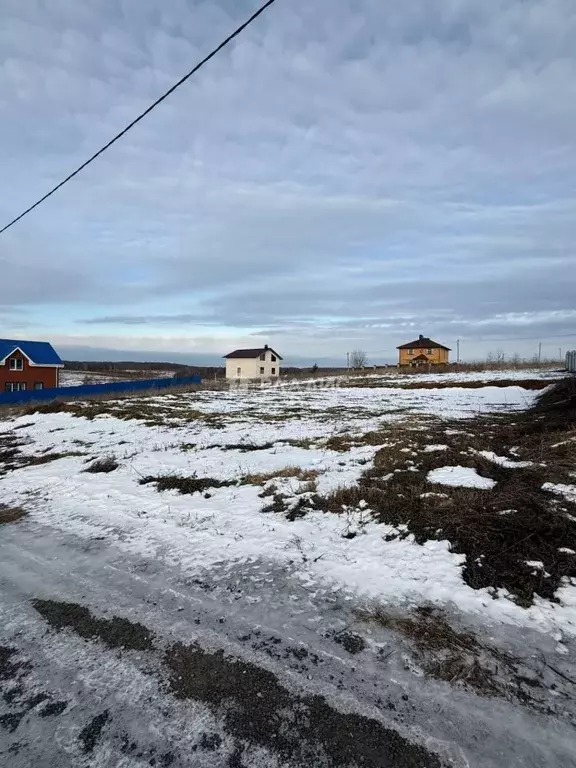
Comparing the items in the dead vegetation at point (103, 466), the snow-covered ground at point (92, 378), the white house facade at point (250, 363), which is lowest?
the dead vegetation at point (103, 466)

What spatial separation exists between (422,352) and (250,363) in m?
31.4

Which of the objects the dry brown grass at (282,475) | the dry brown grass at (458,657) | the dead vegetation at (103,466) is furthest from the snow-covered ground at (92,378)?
the dry brown grass at (458,657)

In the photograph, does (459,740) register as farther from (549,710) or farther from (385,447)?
(385,447)

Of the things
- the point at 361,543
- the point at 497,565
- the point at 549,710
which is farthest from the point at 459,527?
the point at 549,710

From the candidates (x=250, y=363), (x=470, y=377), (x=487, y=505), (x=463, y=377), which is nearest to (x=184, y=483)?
(x=487, y=505)

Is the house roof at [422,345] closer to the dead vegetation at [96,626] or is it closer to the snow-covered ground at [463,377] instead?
the snow-covered ground at [463,377]

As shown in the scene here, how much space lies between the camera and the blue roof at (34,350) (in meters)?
40.1

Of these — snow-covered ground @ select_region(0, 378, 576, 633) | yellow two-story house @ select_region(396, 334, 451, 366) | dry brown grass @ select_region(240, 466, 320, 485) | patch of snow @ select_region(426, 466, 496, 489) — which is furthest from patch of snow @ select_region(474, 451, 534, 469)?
yellow two-story house @ select_region(396, 334, 451, 366)

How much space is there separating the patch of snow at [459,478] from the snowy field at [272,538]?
3 cm

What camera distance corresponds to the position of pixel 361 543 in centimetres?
446

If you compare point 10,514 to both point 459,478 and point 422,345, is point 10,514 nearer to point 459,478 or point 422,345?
point 459,478

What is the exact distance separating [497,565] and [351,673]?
1.91 m

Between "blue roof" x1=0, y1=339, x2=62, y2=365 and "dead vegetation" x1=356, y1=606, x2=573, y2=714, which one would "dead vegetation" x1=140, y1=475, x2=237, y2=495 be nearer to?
"dead vegetation" x1=356, y1=606, x2=573, y2=714

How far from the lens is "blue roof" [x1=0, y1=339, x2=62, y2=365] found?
40.1 metres
